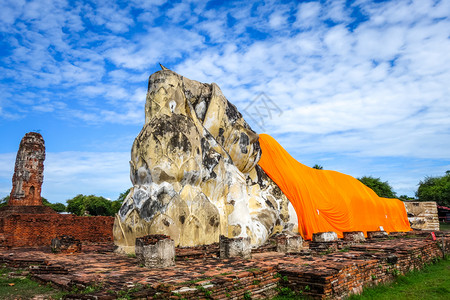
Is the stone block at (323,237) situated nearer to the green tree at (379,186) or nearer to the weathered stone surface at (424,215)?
the weathered stone surface at (424,215)

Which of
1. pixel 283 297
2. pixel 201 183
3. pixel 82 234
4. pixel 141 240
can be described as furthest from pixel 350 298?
pixel 82 234

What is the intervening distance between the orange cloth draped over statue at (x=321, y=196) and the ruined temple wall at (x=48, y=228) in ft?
25.3

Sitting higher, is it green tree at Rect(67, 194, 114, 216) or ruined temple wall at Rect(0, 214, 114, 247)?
green tree at Rect(67, 194, 114, 216)

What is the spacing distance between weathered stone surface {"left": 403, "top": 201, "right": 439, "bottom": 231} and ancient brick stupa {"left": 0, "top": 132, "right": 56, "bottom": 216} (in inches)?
822

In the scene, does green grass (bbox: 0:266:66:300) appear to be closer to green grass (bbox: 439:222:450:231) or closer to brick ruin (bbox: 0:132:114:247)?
brick ruin (bbox: 0:132:114:247)

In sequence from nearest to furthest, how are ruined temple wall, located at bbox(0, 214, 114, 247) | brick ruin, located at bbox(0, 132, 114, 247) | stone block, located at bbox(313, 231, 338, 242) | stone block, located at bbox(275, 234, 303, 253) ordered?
stone block, located at bbox(275, 234, 303, 253) → stone block, located at bbox(313, 231, 338, 242) → ruined temple wall, located at bbox(0, 214, 114, 247) → brick ruin, located at bbox(0, 132, 114, 247)

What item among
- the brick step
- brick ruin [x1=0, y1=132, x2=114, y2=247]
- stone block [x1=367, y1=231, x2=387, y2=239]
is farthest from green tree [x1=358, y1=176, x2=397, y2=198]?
the brick step

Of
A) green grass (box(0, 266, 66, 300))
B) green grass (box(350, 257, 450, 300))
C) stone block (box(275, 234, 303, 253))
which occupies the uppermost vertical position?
stone block (box(275, 234, 303, 253))

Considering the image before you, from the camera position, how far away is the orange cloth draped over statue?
1380cm

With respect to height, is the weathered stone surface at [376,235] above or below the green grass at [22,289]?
above

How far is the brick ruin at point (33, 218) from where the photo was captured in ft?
41.3

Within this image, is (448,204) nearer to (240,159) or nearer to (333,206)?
(333,206)

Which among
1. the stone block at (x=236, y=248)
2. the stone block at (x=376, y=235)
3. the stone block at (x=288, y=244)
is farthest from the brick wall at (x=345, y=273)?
the stone block at (x=376, y=235)

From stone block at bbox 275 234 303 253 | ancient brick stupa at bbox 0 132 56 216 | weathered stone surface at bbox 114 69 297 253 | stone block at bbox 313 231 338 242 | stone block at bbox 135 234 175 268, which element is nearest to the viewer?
stone block at bbox 135 234 175 268
